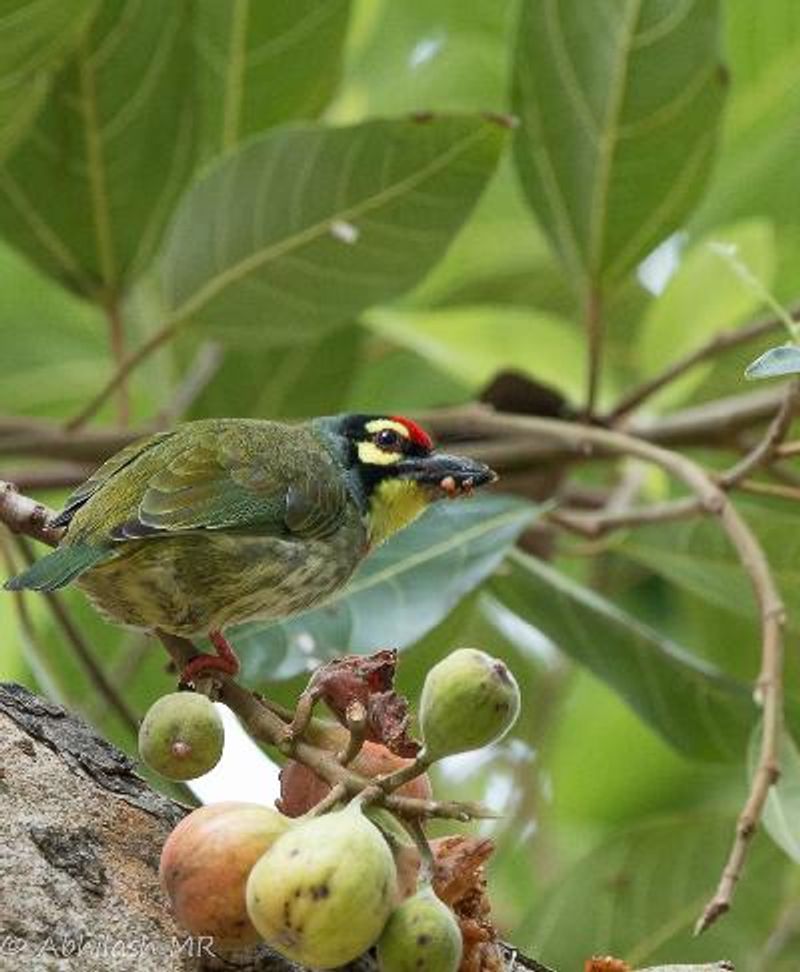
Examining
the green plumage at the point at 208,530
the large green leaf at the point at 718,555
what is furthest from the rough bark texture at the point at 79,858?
the large green leaf at the point at 718,555

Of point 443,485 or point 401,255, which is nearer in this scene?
point 443,485

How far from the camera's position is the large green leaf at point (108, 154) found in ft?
11.9

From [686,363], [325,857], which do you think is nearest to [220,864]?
[325,857]

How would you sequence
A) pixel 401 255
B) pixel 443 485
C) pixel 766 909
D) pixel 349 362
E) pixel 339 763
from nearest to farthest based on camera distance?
pixel 339 763
pixel 443 485
pixel 401 255
pixel 766 909
pixel 349 362

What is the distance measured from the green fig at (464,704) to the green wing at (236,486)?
96 cm

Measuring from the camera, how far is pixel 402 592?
3373 millimetres

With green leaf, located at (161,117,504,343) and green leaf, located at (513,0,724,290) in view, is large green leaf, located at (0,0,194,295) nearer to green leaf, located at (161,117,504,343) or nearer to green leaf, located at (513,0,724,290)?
green leaf, located at (161,117,504,343)

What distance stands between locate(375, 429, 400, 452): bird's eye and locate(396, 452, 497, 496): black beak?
0.13ft

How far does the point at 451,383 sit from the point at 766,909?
1425 millimetres

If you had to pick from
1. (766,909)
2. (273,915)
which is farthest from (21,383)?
(273,915)

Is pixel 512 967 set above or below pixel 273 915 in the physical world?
below

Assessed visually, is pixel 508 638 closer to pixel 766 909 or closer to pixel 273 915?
pixel 766 909

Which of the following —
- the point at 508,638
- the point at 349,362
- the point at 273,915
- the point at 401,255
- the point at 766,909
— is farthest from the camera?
the point at 508,638

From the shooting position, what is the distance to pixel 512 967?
6.66 feet
